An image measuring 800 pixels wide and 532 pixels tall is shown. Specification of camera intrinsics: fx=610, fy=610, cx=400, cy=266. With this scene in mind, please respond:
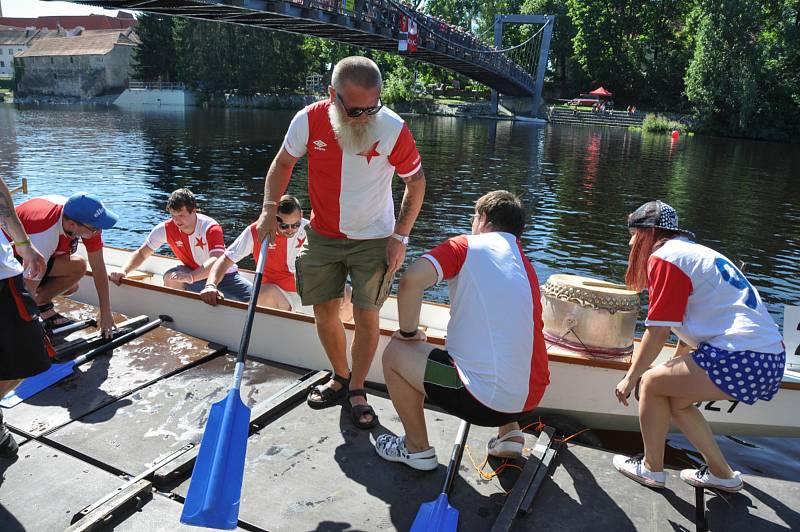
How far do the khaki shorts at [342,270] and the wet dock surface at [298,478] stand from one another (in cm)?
74

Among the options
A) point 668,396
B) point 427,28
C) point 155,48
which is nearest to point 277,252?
point 668,396

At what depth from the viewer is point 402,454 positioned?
3.17 m

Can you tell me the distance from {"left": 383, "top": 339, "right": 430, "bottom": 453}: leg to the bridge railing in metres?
20.4

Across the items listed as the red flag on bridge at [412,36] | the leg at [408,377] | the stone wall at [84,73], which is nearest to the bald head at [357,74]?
the leg at [408,377]

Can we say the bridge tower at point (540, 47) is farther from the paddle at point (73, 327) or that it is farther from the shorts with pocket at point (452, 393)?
the shorts with pocket at point (452, 393)

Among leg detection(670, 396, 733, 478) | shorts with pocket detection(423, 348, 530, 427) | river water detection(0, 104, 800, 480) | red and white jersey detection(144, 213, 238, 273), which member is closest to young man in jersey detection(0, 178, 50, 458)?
shorts with pocket detection(423, 348, 530, 427)

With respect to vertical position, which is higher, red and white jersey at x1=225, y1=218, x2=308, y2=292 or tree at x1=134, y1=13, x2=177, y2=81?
tree at x1=134, y1=13, x2=177, y2=81

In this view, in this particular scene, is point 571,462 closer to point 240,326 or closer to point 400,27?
point 240,326

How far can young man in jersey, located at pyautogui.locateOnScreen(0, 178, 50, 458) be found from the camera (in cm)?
291

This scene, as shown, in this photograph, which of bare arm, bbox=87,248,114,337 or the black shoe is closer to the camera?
the black shoe

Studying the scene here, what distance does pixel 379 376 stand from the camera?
4.45m

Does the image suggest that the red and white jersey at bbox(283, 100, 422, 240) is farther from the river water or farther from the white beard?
the river water

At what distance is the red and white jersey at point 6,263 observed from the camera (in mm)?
2867

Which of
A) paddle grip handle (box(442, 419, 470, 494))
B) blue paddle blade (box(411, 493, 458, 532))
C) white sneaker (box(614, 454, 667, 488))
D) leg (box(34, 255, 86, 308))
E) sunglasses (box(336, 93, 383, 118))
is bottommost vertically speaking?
white sneaker (box(614, 454, 667, 488))
